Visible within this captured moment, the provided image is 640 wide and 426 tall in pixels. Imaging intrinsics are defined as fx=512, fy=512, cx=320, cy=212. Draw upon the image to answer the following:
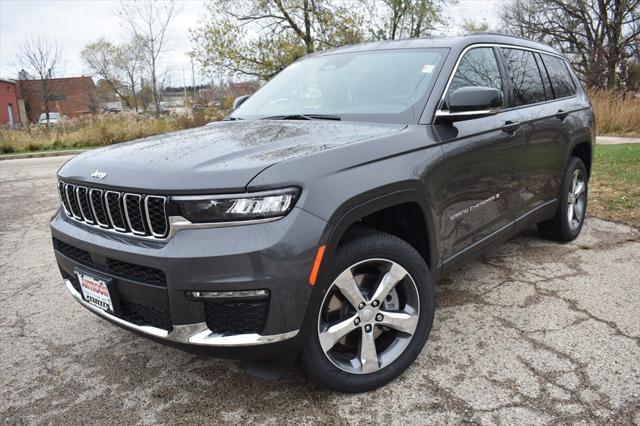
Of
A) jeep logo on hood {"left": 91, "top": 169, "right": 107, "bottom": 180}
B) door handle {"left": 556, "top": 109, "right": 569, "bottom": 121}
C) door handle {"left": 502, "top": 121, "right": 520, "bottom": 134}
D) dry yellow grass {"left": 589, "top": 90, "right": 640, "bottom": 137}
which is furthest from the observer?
dry yellow grass {"left": 589, "top": 90, "right": 640, "bottom": 137}

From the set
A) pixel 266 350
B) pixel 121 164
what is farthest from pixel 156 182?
pixel 266 350

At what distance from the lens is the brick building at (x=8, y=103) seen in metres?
45.1

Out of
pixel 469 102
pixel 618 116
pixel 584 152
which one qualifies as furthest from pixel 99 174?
pixel 618 116

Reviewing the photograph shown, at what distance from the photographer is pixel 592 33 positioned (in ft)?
98.7

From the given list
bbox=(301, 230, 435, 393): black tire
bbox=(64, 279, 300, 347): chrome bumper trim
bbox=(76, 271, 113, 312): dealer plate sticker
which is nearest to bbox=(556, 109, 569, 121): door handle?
bbox=(301, 230, 435, 393): black tire

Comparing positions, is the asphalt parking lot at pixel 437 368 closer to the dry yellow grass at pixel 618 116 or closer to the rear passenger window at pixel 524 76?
the rear passenger window at pixel 524 76

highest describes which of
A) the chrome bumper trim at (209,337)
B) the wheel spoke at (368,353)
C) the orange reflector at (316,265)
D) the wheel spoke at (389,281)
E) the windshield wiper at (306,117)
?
the windshield wiper at (306,117)

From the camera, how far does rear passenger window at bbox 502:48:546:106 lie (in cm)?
371

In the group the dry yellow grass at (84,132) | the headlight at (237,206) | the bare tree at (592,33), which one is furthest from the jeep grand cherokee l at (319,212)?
the bare tree at (592,33)

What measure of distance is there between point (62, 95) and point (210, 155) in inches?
2386

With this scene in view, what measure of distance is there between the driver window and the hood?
66 cm

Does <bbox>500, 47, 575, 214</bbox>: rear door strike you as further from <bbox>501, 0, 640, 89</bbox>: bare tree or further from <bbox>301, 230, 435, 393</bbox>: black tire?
<bbox>501, 0, 640, 89</bbox>: bare tree

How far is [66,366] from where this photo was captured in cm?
288

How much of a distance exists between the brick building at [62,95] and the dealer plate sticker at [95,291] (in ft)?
168
